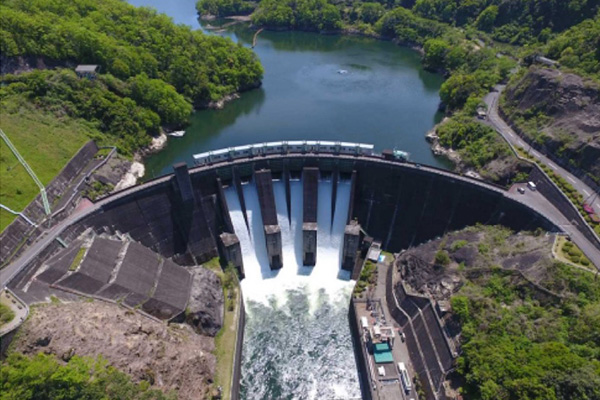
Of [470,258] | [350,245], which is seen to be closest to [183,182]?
[350,245]

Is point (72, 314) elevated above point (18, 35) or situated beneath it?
situated beneath

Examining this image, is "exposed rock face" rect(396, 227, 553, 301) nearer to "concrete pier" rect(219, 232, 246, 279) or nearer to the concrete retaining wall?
"concrete pier" rect(219, 232, 246, 279)

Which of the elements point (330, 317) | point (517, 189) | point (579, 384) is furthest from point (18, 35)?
point (579, 384)

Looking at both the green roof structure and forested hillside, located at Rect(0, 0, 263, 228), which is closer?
the green roof structure

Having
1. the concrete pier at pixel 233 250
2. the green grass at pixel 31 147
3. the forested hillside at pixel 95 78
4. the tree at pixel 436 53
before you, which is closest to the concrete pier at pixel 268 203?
the concrete pier at pixel 233 250

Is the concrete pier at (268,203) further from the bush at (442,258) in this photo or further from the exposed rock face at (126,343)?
the bush at (442,258)

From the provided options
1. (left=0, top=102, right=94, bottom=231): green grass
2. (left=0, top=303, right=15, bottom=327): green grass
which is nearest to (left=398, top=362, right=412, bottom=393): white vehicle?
(left=0, top=303, right=15, bottom=327): green grass

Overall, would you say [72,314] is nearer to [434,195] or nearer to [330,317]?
[330,317]
